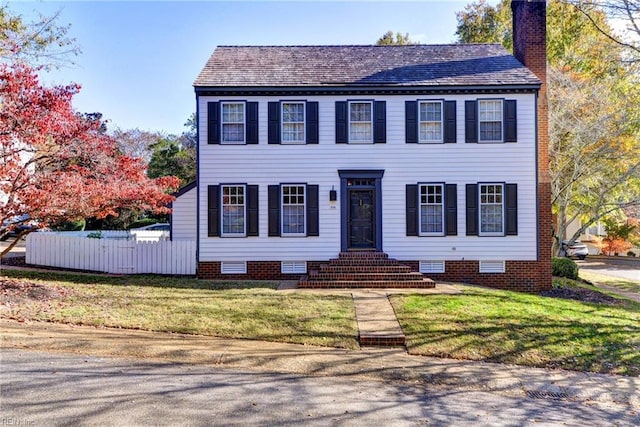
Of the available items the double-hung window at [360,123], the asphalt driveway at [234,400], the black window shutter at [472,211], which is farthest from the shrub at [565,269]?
the asphalt driveway at [234,400]

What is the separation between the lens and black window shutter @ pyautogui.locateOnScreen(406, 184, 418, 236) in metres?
14.0

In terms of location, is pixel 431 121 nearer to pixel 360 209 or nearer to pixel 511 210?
pixel 360 209

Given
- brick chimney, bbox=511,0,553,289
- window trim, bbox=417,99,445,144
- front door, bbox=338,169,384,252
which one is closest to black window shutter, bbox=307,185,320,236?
front door, bbox=338,169,384,252

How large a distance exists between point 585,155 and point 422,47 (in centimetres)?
866

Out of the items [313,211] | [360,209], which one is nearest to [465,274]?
[360,209]

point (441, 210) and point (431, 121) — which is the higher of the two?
point (431, 121)

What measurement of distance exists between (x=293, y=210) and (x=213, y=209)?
2.55m

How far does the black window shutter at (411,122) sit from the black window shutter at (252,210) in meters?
5.16

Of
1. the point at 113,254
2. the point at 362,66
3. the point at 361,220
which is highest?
the point at 362,66

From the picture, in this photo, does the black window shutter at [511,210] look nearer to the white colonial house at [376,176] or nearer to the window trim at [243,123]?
the white colonial house at [376,176]

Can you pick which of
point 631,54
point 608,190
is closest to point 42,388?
point 631,54

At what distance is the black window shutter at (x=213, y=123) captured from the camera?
13930 millimetres

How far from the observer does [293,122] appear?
1415cm

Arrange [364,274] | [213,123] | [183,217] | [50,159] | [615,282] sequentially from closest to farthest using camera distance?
[50,159], [364,274], [213,123], [183,217], [615,282]
